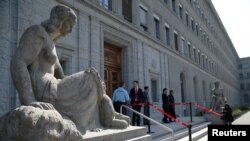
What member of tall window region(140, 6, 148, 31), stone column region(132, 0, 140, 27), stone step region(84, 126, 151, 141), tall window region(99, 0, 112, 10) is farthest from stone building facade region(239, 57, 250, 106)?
stone step region(84, 126, 151, 141)

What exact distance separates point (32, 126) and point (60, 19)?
1818 millimetres

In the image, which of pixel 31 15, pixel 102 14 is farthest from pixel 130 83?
pixel 31 15

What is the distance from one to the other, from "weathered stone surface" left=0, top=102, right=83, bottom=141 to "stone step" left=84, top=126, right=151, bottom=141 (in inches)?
19.8

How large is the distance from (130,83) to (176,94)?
7.47 metres

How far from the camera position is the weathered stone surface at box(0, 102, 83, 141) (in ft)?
9.92

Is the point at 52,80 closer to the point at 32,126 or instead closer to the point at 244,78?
the point at 32,126

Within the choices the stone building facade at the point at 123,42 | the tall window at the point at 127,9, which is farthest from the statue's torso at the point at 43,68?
the tall window at the point at 127,9

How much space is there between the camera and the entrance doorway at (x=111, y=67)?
12.9m

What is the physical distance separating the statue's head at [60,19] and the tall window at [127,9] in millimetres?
10778

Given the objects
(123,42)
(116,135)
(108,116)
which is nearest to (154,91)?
(123,42)

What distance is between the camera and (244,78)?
79.2 m

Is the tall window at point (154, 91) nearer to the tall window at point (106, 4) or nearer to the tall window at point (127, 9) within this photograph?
the tall window at point (127, 9)

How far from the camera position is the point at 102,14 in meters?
12.0

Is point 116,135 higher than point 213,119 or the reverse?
higher
